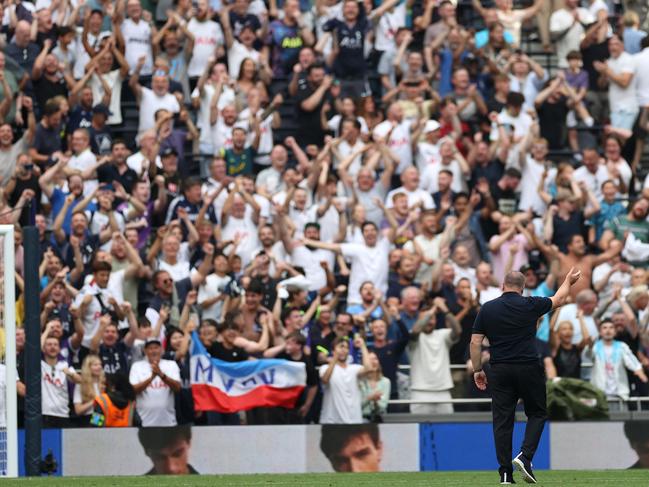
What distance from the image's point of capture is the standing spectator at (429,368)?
65.6 feet

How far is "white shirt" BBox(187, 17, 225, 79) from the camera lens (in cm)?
2442

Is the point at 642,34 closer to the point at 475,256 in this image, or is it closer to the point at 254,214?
the point at 475,256

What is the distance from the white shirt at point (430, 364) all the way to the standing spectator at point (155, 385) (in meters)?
2.80

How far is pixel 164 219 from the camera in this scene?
2236 centimetres

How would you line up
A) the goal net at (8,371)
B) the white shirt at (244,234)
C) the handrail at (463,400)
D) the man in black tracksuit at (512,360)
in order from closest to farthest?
the man in black tracksuit at (512,360) < the goal net at (8,371) < the handrail at (463,400) < the white shirt at (244,234)

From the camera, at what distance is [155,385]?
19312mm

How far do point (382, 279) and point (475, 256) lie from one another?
1.56 meters

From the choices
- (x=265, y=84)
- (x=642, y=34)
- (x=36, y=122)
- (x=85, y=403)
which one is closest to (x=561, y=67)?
(x=642, y=34)

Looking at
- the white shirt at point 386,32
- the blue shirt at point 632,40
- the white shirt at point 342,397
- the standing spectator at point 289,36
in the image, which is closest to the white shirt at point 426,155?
the white shirt at point 386,32

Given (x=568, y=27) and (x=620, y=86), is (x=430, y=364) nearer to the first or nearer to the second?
(x=620, y=86)

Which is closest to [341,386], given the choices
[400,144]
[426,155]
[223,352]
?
[223,352]

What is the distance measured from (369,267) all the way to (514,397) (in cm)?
744

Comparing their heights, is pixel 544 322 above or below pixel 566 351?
above

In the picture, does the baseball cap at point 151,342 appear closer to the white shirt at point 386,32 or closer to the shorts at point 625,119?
the white shirt at point 386,32
